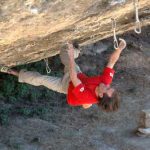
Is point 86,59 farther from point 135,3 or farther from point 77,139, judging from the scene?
point 135,3

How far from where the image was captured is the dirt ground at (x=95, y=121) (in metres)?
11.7

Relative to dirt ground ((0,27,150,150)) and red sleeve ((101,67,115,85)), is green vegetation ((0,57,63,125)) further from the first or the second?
red sleeve ((101,67,115,85))

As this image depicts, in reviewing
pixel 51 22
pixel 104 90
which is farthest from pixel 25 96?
pixel 51 22

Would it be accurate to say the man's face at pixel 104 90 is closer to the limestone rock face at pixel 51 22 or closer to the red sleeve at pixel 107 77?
the red sleeve at pixel 107 77

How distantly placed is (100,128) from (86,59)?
330 cm

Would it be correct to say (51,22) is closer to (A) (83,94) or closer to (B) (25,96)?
(A) (83,94)

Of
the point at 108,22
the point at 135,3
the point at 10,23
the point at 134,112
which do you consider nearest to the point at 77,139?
the point at 134,112

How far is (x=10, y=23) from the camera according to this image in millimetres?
4586

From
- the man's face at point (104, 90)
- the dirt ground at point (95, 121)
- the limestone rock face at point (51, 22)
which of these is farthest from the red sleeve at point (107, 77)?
the dirt ground at point (95, 121)

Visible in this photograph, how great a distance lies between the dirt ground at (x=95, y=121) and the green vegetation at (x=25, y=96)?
21 centimetres

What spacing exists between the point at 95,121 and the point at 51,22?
8150 millimetres

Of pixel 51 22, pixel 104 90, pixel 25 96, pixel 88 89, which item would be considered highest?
pixel 51 22

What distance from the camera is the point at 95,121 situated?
13.0m

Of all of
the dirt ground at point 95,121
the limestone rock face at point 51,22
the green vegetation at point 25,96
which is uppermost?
the limestone rock face at point 51,22
